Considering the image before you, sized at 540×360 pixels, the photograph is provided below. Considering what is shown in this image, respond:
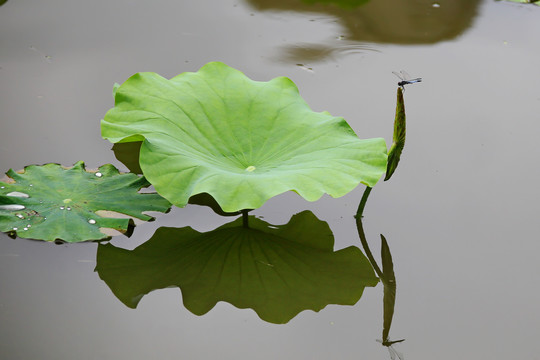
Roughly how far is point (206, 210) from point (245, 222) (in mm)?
128

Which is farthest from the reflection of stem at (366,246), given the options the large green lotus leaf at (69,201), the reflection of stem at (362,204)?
the large green lotus leaf at (69,201)

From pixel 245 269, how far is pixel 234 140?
36 centimetres

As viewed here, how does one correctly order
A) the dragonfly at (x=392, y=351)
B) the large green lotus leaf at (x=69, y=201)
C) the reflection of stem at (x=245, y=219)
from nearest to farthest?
1. the dragonfly at (x=392, y=351)
2. the large green lotus leaf at (x=69, y=201)
3. the reflection of stem at (x=245, y=219)

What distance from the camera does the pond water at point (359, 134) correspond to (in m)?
1.60

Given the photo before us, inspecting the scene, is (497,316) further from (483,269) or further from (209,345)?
(209,345)

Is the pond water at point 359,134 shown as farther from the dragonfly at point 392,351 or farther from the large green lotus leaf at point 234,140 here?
the large green lotus leaf at point 234,140

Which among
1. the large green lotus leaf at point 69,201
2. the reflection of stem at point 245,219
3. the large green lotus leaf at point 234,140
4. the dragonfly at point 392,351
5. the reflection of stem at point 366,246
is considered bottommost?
the dragonfly at point 392,351

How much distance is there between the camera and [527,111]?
2549 mm

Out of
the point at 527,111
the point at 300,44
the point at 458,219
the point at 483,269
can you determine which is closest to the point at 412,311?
the point at 483,269

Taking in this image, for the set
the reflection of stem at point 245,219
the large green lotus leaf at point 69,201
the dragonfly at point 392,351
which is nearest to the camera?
the dragonfly at point 392,351

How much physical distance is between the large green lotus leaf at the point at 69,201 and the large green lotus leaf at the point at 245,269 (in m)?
0.08

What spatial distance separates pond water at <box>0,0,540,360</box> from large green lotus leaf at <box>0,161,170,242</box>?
56 mm

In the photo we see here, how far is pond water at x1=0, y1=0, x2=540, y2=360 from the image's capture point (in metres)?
1.60

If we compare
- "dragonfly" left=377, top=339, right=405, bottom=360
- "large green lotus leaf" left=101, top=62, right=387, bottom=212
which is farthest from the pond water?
"large green lotus leaf" left=101, top=62, right=387, bottom=212
